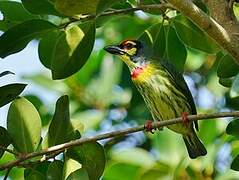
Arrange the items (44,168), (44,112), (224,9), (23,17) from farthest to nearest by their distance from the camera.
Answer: (44,112) → (23,17) → (44,168) → (224,9)

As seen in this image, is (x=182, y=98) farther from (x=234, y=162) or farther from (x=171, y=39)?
(x=234, y=162)

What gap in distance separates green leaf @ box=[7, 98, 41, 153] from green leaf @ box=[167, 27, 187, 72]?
73 centimetres

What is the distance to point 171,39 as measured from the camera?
3244mm

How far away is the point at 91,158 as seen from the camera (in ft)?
8.88

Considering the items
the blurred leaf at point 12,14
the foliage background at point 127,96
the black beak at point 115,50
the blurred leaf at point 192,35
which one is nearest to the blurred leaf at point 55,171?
the foliage background at point 127,96

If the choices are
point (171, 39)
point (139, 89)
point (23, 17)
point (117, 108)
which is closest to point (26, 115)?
point (23, 17)

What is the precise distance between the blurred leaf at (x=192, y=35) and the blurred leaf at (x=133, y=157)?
121cm

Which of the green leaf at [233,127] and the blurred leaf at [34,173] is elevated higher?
the blurred leaf at [34,173]

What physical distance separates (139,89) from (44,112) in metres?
0.81

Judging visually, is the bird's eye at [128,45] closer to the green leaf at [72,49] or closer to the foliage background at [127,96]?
the foliage background at [127,96]

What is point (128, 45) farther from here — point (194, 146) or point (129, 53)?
point (194, 146)

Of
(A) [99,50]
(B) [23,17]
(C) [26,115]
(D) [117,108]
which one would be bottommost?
(D) [117,108]

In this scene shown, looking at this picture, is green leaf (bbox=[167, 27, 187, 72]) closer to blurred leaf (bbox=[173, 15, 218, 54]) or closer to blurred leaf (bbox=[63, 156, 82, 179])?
blurred leaf (bbox=[173, 15, 218, 54])

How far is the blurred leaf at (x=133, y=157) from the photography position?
14.0ft
